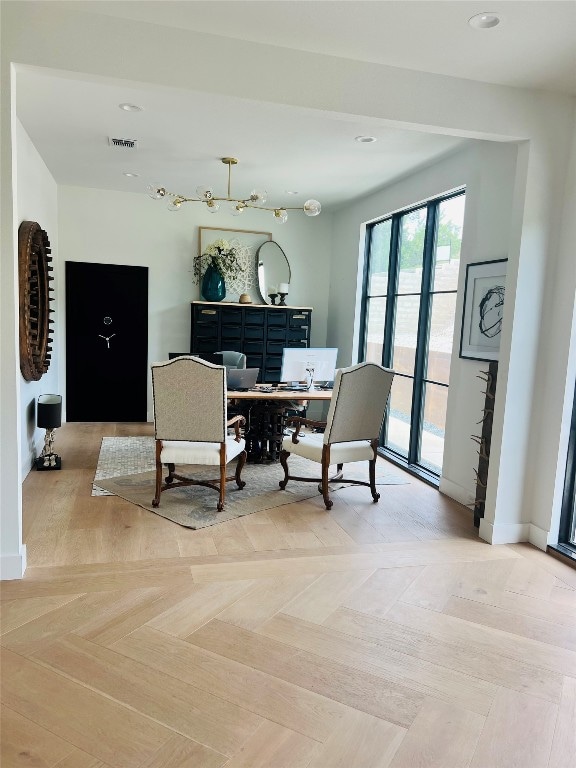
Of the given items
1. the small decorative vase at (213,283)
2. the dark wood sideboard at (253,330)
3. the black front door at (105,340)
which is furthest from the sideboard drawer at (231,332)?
the black front door at (105,340)

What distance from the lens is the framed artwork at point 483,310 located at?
405cm

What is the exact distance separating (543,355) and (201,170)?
376 centimetres

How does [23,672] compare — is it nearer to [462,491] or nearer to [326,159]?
[462,491]

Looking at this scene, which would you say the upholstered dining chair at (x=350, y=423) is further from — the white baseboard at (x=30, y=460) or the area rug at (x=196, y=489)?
the white baseboard at (x=30, y=460)

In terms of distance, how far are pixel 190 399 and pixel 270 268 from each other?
3818mm

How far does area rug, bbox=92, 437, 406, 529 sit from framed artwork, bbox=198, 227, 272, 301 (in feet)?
8.42

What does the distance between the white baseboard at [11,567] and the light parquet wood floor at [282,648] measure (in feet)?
0.18

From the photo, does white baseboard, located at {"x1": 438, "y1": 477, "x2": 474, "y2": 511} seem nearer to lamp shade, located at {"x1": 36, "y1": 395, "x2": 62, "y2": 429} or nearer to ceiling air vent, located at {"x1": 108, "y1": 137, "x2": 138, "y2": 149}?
lamp shade, located at {"x1": 36, "y1": 395, "x2": 62, "y2": 429}

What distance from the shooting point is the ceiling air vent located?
15.4 feet

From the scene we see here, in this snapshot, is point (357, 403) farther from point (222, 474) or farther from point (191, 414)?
point (191, 414)

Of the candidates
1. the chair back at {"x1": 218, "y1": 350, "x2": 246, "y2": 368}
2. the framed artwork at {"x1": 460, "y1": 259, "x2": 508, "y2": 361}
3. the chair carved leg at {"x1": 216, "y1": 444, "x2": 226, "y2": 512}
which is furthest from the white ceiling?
the chair carved leg at {"x1": 216, "y1": 444, "x2": 226, "y2": 512}

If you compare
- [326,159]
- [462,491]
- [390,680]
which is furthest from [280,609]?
[326,159]

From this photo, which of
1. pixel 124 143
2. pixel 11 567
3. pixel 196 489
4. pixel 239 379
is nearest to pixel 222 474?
pixel 196 489

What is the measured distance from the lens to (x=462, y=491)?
4.47m
